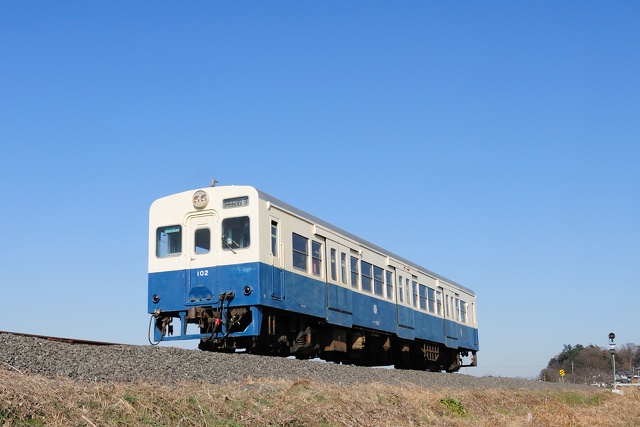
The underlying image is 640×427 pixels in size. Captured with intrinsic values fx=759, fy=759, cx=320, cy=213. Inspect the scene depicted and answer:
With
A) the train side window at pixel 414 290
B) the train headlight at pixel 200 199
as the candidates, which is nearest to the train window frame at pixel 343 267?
the train headlight at pixel 200 199

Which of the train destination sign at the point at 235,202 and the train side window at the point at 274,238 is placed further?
the train side window at the point at 274,238

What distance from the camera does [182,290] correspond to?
46.0ft

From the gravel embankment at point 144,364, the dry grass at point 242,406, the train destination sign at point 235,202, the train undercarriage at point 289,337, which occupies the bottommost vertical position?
the dry grass at point 242,406

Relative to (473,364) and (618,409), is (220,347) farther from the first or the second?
(473,364)

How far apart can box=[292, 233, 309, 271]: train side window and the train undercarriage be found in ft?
3.22

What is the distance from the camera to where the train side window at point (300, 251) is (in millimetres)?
14758

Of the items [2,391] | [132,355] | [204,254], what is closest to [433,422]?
[132,355]

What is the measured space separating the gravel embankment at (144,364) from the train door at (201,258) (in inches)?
101

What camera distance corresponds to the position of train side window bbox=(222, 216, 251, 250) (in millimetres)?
13742

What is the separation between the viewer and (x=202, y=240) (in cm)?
1429

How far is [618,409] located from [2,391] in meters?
11.5

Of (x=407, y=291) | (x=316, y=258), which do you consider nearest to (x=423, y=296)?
(x=407, y=291)

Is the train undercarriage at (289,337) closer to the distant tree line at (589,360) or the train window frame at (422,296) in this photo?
the train window frame at (422,296)

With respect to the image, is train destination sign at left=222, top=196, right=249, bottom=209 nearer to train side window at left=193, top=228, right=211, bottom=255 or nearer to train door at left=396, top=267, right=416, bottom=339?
train side window at left=193, top=228, right=211, bottom=255
